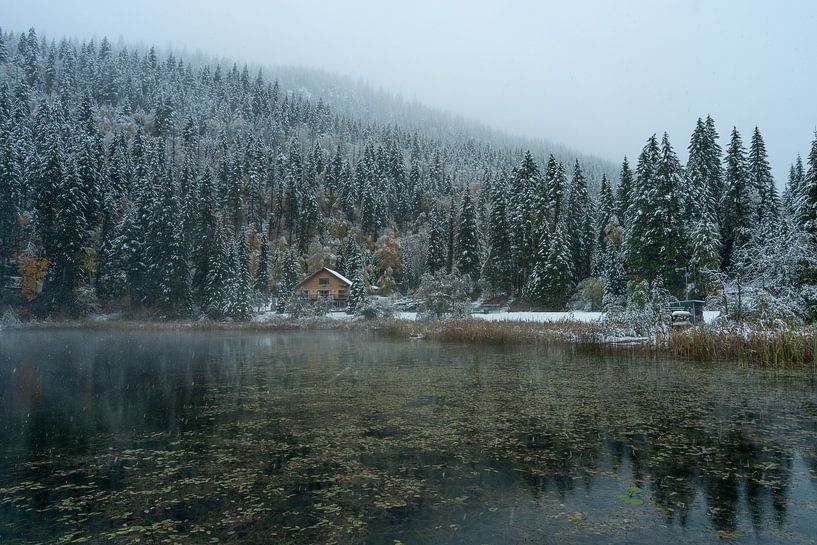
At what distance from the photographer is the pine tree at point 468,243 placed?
68.4 m

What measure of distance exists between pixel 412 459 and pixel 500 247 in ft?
182

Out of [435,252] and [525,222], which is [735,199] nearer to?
[525,222]

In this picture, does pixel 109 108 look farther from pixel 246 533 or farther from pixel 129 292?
pixel 246 533

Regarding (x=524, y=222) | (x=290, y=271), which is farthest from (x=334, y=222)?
(x=524, y=222)

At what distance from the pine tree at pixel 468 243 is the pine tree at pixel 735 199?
2889cm

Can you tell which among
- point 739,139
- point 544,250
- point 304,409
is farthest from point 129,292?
point 739,139

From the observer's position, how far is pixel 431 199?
103 m

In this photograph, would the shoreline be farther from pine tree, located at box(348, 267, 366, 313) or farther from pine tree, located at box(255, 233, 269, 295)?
pine tree, located at box(255, 233, 269, 295)

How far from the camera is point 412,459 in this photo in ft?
32.1

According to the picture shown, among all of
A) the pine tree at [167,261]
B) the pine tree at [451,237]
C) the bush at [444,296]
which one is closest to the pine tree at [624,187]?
the pine tree at [451,237]

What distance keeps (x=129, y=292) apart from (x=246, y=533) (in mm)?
63056

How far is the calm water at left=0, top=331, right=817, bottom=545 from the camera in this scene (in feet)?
22.7

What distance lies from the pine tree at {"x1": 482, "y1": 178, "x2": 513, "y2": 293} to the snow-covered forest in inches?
7.2

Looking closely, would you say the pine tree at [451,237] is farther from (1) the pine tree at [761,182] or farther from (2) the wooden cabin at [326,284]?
(1) the pine tree at [761,182]
